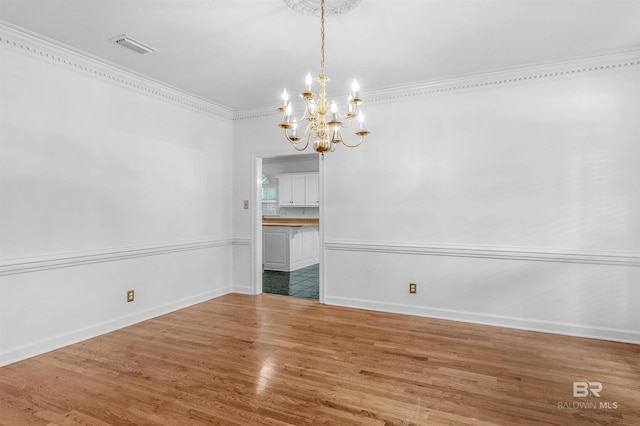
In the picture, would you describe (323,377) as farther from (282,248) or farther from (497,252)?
(282,248)

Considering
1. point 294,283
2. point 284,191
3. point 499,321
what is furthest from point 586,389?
point 284,191

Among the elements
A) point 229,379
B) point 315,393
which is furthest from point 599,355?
point 229,379

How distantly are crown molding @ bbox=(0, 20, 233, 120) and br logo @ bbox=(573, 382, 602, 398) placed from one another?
4935 mm

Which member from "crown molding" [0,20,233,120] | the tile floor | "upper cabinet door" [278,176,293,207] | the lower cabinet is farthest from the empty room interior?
"upper cabinet door" [278,176,293,207]

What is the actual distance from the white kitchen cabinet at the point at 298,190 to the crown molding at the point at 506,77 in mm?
4130

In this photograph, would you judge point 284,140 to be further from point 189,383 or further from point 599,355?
point 599,355

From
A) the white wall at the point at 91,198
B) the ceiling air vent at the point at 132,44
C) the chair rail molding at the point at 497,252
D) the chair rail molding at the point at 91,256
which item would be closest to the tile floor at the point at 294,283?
the chair rail molding at the point at 497,252

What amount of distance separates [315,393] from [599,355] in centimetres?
257

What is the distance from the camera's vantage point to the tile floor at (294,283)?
5425mm

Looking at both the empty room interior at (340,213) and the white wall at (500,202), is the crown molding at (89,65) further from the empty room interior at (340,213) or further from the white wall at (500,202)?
the white wall at (500,202)

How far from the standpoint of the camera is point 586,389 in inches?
98.5

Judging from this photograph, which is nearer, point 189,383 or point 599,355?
point 189,383

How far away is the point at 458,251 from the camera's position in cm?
405

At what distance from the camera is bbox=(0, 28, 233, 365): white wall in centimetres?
297
